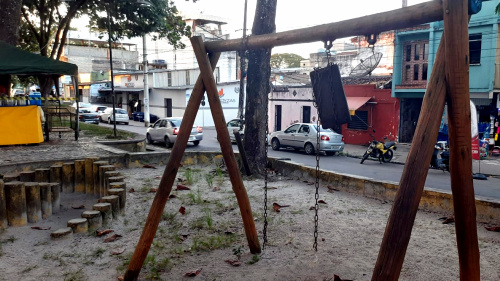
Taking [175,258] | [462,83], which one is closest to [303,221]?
[175,258]

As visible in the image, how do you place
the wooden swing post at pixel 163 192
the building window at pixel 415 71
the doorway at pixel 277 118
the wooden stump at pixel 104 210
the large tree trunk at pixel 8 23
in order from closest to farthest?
the wooden swing post at pixel 163 192 < the wooden stump at pixel 104 210 < the large tree trunk at pixel 8 23 < the building window at pixel 415 71 < the doorway at pixel 277 118

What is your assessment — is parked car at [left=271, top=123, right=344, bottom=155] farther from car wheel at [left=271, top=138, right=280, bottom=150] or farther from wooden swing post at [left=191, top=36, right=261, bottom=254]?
wooden swing post at [left=191, top=36, right=261, bottom=254]

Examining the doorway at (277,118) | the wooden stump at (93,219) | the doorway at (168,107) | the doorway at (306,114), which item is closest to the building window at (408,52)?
the doorway at (306,114)

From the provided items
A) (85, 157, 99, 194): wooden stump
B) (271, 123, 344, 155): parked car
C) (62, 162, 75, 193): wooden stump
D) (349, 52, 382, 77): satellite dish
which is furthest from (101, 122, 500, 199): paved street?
(62, 162, 75, 193): wooden stump

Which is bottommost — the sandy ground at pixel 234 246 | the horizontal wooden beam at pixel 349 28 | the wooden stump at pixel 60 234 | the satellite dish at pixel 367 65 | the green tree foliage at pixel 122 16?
the sandy ground at pixel 234 246

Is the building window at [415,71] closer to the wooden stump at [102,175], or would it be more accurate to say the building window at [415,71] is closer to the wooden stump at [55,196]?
the wooden stump at [102,175]

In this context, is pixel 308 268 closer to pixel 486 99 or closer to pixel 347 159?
pixel 347 159

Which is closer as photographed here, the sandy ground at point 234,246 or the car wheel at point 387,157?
the sandy ground at point 234,246

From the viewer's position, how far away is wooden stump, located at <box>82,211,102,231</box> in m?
5.77

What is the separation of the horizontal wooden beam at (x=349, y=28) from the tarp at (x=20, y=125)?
375 inches

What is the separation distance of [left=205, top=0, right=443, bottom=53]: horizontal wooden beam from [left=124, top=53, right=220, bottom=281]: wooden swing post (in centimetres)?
41

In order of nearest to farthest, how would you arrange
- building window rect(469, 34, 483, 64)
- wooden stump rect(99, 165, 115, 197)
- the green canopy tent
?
wooden stump rect(99, 165, 115, 197), the green canopy tent, building window rect(469, 34, 483, 64)

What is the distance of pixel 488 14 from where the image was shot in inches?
708

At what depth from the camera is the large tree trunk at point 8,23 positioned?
1280cm
